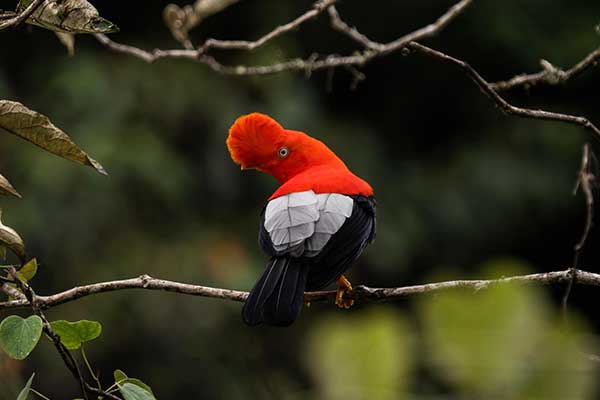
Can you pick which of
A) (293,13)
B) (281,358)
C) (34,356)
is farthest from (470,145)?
(34,356)

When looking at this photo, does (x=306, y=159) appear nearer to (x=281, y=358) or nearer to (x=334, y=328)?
(x=334, y=328)

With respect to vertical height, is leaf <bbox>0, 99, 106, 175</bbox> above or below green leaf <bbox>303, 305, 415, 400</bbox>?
below

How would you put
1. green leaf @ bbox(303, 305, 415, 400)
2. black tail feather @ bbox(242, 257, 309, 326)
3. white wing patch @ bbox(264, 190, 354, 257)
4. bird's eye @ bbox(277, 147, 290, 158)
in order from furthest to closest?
bird's eye @ bbox(277, 147, 290, 158) < white wing patch @ bbox(264, 190, 354, 257) < black tail feather @ bbox(242, 257, 309, 326) < green leaf @ bbox(303, 305, 415, 400)

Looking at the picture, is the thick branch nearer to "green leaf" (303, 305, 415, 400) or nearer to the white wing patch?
the white wing patch

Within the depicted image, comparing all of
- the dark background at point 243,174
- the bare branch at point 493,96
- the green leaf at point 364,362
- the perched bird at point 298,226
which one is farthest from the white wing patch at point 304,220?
Result: the dark background at point 243,174

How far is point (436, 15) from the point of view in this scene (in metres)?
7.37

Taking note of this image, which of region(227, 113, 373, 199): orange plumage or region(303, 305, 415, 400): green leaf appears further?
region(227, 113, 373, 199): orange plumage

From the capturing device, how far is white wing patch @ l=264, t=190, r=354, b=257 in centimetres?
235

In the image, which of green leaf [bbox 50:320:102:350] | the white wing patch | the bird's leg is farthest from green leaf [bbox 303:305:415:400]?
the bird's leg

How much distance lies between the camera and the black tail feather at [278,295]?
2.11 metres

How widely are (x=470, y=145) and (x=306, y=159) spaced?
469cm

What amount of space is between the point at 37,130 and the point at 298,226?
2.98 ft

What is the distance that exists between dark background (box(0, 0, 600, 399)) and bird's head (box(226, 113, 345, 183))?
2467 mm

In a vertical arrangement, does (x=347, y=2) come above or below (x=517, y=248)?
above
